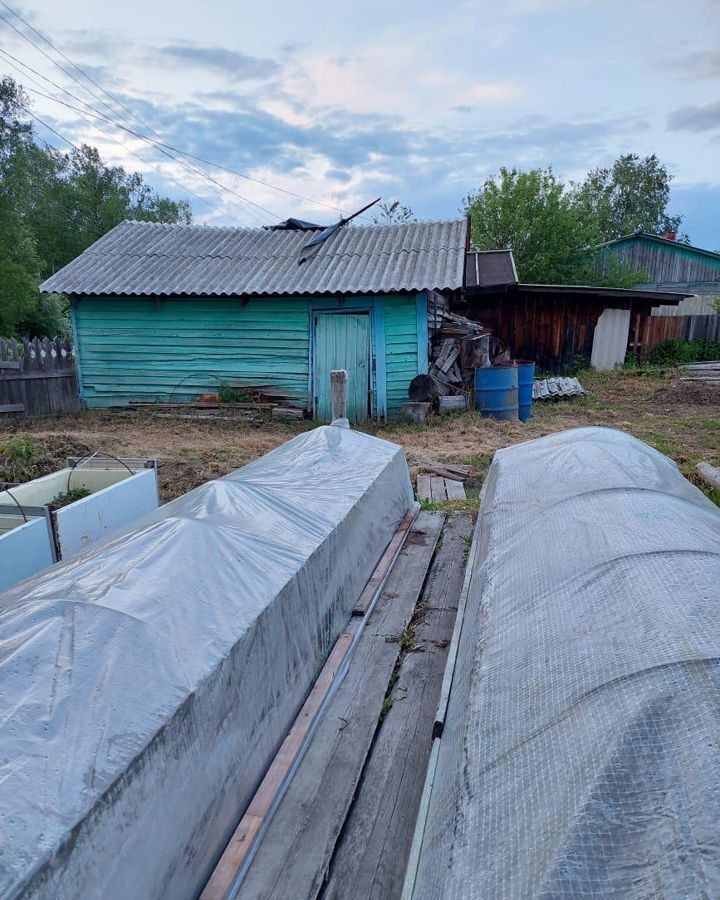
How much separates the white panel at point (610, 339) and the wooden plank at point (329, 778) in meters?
13.5

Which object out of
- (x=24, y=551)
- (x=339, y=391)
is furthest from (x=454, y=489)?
(x=24, y=551)

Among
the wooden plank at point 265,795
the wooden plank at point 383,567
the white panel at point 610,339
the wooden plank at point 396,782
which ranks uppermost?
the white panel at point 610,339

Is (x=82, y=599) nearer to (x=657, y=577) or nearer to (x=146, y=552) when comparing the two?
(x=146, y=552)

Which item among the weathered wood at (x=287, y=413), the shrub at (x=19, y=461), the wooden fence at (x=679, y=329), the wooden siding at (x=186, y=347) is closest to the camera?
the shrub at (x=19, y=461)

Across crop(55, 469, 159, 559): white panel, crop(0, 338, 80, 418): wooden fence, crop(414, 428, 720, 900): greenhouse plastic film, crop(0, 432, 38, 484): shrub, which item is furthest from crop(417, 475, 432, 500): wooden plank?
crop(0, 338, 80, 418): wooden fence

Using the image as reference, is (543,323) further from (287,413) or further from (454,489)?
(454,489)

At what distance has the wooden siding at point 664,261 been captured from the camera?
2339cm

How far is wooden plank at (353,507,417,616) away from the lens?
9.77 feet

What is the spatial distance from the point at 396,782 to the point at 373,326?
8.47 m

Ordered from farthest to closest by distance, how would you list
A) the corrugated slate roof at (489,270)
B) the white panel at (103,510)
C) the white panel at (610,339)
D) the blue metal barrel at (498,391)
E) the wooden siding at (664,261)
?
the wooden siding at (664,261) < the white panel at (610,339) < the corrugated slate roof at (489,270) < the blue metal barrel at (498,391) < the white panel at (103,510)

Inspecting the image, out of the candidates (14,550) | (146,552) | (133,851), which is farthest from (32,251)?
(133,851)

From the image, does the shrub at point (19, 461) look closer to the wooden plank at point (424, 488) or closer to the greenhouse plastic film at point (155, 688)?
the greenhouse plastic film at point (155, 688)

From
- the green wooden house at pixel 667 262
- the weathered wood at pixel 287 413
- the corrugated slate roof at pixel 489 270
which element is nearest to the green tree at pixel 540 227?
the green wooden house at pixel 667 262

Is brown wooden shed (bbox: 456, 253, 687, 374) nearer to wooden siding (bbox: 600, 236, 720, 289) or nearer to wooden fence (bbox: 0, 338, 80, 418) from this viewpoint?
wooden fence (bbox: 0, 338, 80, 418)
